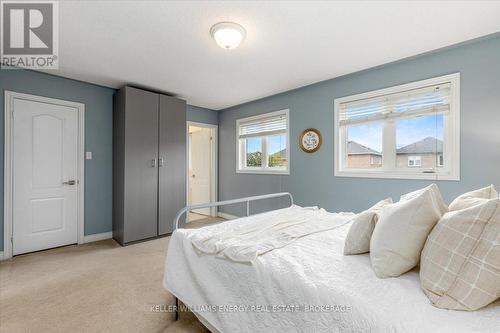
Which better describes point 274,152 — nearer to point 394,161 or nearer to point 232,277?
point 394,161

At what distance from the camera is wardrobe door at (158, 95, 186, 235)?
3.82 metres

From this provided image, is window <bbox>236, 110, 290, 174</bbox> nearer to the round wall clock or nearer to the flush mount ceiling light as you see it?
the round wall clock

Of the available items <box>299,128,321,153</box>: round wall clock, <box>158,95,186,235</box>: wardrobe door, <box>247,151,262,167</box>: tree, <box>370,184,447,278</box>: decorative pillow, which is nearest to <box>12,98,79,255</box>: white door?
<box>158,95,186,235</box>: wardrobe door

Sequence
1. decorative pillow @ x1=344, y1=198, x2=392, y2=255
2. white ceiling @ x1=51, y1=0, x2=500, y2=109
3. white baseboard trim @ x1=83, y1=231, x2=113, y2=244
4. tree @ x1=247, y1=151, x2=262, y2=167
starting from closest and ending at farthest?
decorative pillow @ x1=344, y1=198, x2=392, y2=255 < white ceiling @ x1=51, y1=0, x2=500, y2=109 < white baseboard trim @ x1=83, y1=231, x2=113, y2=244 < tree @ x1=247, y1=151, x2=262, y2=167

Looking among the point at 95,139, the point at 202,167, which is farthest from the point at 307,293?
the point at 202,167

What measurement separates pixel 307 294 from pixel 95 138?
3.84 m

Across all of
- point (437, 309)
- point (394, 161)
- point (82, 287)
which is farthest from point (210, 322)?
point (394, 161)

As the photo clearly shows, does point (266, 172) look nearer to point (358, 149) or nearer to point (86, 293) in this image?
point (358, 149)

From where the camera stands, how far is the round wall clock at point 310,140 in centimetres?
353

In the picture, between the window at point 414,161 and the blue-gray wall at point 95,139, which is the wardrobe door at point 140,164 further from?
the window at point 414,161

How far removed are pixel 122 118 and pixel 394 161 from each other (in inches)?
149

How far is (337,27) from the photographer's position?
6.91 ft

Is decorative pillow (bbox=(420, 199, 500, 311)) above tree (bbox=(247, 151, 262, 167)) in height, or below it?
below

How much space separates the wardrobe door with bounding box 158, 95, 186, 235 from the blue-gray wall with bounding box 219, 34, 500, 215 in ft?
3.86
